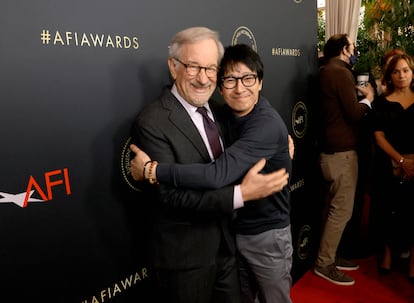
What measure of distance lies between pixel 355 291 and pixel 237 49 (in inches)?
83.2

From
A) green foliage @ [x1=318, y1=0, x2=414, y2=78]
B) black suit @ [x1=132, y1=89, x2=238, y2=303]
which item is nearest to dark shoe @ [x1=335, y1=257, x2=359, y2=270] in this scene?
green foliage @ [x1=318, y1=0, x2=414, y2=78]

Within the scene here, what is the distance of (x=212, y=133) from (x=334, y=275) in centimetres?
190

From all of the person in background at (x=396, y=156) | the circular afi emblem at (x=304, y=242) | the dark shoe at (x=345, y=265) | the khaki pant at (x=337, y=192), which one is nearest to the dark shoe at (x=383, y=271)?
the person in background at (x=396, y=156)

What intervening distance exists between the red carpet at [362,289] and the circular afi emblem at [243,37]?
184 centimetres

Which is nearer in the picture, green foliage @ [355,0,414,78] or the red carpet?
the red carpet

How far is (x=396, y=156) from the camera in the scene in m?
2.60

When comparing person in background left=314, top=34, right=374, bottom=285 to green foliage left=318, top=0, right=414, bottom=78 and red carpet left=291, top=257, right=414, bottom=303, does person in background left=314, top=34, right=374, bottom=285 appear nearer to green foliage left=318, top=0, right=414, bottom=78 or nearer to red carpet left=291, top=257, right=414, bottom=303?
red carpet left=291, top=257, right=414, bottom=303

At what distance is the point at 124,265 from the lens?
5.42 ft

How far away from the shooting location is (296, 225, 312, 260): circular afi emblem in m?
2.91

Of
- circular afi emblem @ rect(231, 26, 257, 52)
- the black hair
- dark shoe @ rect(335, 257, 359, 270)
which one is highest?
circular afi emblem @ rect(231, 26, 257, 52)

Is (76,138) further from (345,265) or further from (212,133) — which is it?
(345,265)

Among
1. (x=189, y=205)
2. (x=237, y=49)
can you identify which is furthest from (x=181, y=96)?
(x=189, y=205)

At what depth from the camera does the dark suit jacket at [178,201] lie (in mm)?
1302

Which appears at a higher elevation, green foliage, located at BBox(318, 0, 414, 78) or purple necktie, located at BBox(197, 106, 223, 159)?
green foliage, located at BBox(318, 0, 414, 78)
